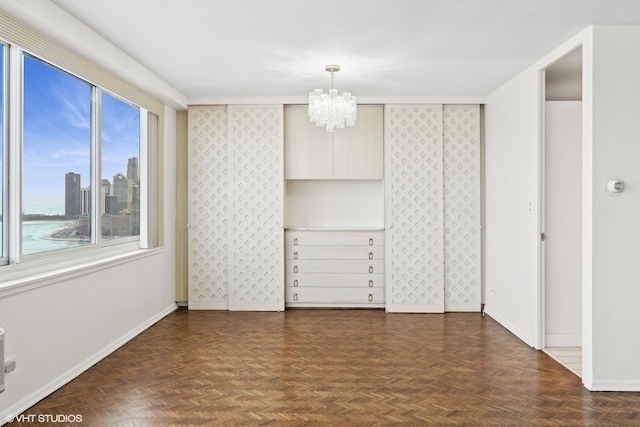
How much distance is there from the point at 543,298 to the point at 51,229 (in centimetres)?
439

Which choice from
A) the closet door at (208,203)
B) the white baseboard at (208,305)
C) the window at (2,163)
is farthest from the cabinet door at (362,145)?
the window at (2,163)

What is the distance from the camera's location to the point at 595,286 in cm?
362

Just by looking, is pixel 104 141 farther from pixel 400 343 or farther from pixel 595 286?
pixel 595 286

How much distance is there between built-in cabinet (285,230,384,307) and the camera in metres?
6.35

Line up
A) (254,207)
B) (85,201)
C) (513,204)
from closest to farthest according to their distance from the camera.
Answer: (85,201) < (513,204) < (254,207)

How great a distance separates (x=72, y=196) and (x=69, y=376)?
1482 mm

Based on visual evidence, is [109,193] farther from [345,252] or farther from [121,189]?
[345,252]

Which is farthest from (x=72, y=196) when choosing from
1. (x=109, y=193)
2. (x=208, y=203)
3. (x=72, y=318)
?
(x=208, y=203)

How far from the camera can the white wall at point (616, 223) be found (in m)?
3.61

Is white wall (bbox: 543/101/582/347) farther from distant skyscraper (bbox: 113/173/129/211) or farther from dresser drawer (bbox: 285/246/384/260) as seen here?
distant skyscraper (bbox: 113/173/129/211)

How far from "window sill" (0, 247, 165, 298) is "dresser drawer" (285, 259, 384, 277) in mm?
2228

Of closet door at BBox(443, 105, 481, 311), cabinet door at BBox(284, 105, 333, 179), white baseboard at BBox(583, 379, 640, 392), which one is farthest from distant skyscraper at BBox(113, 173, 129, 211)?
white baseboard at BBox(583, 379, 640, 392)

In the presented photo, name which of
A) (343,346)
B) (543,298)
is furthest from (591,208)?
(343,346)

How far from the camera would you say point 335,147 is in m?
6.38
